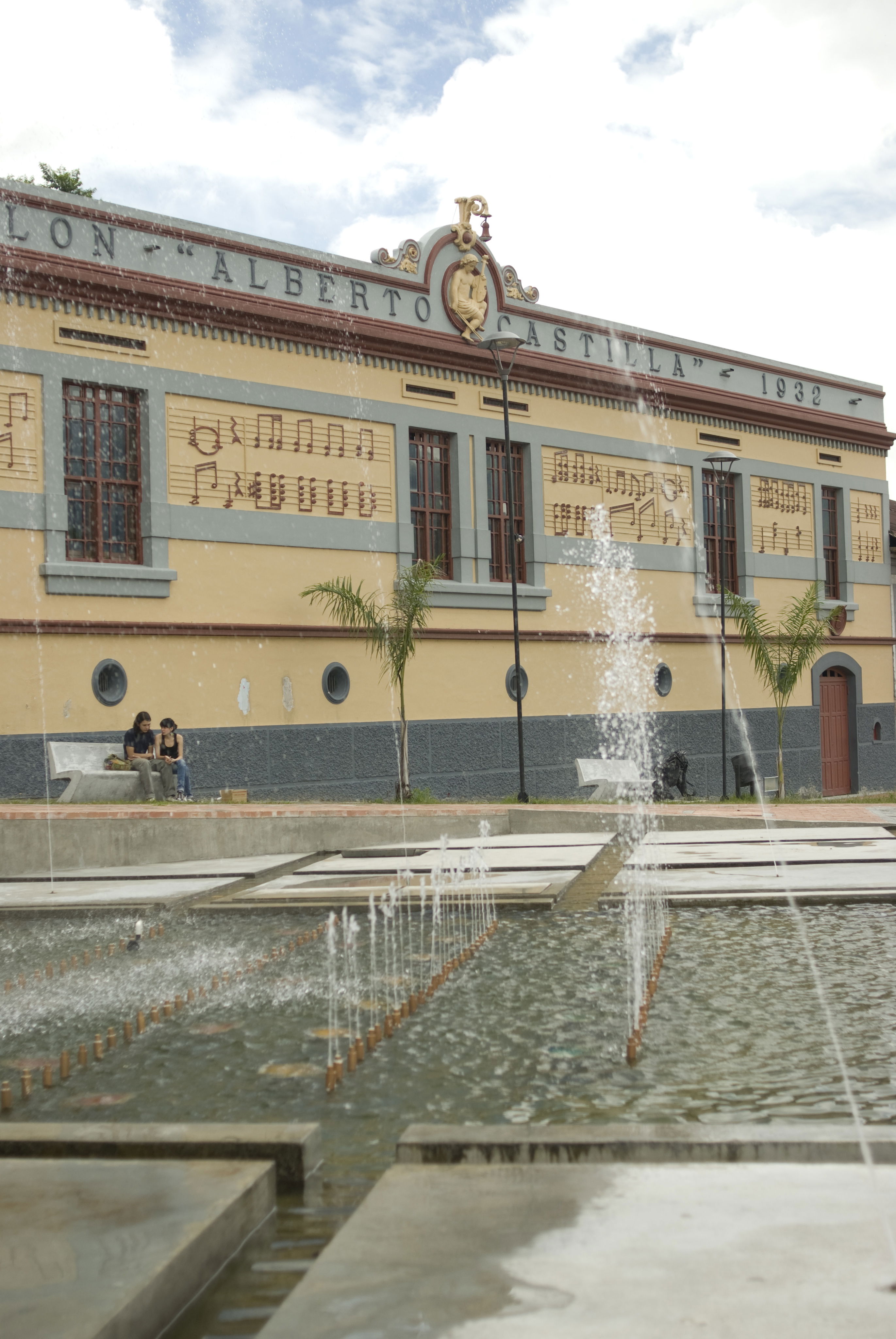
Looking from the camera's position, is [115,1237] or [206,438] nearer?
[115,1237]

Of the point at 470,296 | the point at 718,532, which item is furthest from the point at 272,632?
the point at 718,532

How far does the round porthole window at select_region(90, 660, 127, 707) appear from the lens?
16.6 metres

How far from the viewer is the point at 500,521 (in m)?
22.0

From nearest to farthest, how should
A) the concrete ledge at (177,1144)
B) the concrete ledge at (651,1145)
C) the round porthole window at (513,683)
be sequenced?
1. the concrete ledge at (651,1145)
2. the concrete ledge at (177,1144)
3. the round porthole window at (513,683)

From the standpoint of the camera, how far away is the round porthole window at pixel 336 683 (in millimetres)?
19078

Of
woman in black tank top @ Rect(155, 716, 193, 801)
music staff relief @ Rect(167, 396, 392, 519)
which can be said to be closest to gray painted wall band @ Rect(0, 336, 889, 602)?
music staff relief @ Rect(167, 396, 392, 519)

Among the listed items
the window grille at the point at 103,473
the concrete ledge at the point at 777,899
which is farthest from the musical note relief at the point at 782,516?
the concrete ledge at the point at 777,899

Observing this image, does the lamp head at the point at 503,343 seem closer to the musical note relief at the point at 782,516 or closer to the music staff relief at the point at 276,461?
the music staff relief at the point at 276,461

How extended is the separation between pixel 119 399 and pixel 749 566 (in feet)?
44.5

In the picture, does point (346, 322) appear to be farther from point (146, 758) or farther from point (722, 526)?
point (722, 526)

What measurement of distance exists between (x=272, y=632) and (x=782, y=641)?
1101 centimetres

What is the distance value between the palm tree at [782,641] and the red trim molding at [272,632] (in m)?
1.12

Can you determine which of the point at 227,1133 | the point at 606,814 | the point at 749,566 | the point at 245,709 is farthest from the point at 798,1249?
the point at 749,566

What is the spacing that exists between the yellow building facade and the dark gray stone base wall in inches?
1.7
